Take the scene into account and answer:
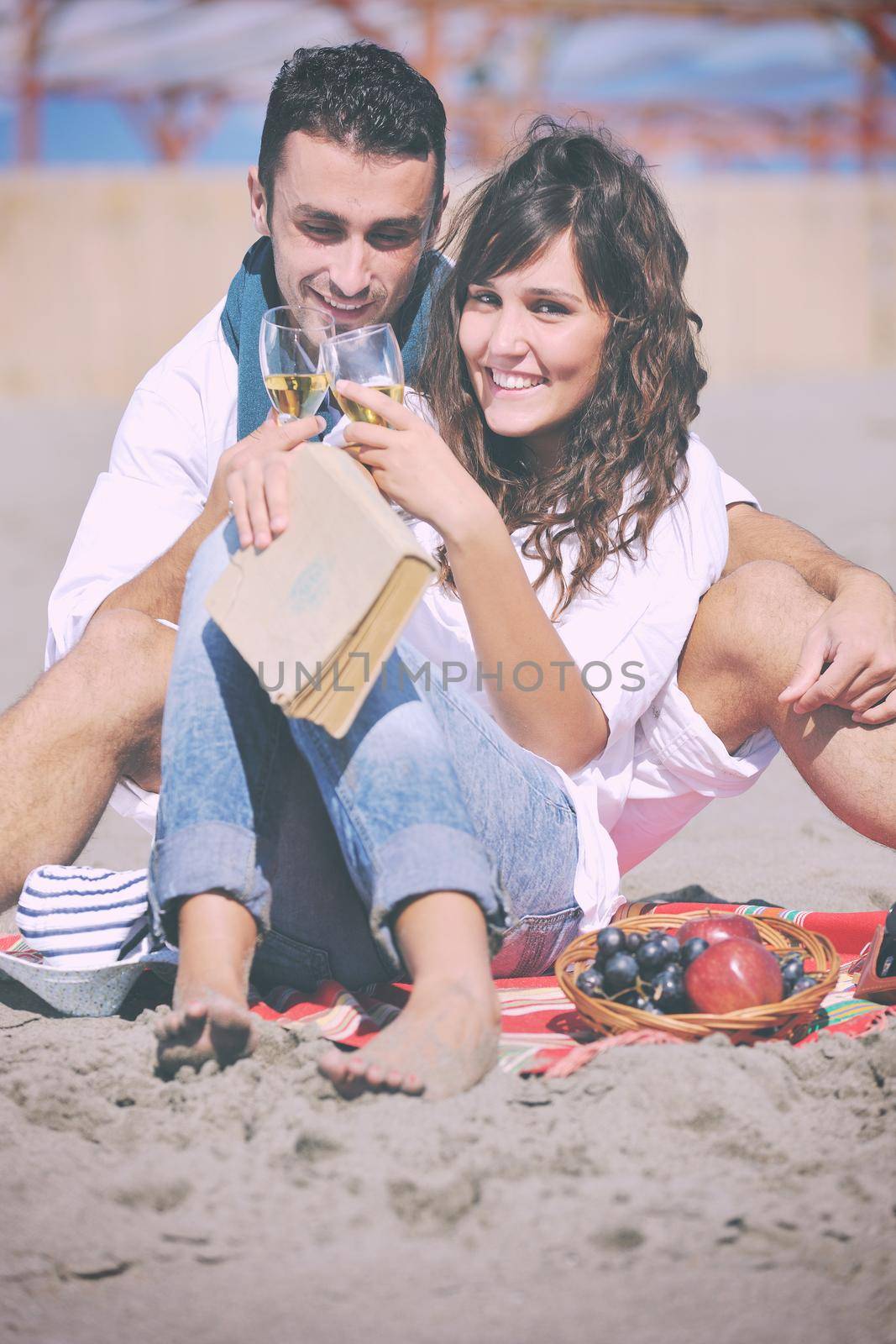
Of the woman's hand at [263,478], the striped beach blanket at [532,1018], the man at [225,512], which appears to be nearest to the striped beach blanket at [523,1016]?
the striped beach blanket at [532,1018]

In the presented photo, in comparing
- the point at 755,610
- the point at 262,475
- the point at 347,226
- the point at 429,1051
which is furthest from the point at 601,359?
the point at 429,1051

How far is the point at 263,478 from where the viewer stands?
222cm

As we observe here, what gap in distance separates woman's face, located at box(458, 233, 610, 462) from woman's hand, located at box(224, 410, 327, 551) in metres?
0.57

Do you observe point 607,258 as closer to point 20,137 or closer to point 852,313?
point 852,313

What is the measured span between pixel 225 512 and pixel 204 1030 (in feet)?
3.31

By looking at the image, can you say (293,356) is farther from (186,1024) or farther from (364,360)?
(186,1024)

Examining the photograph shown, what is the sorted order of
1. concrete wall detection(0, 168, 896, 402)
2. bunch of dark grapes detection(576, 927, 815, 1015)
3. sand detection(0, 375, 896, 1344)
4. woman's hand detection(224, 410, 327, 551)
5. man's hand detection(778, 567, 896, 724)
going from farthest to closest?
concrete wall detection(0, 168, 896, 402) → man's hand detection(778, 567, 896, 724) → bunch of dark grapes detection(576, 927, 815, 1015) → woman's hand detection(224, 410, 327, 551) → sand detection(0, 375, 896, 1344)

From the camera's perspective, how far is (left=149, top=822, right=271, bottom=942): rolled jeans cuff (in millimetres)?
2135

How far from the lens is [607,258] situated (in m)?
2.85

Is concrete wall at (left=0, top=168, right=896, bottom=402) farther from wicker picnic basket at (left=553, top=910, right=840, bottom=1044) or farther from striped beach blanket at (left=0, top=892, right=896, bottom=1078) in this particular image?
wicker picnic basket at (left=553, top=910, right=840, bottom=1044)

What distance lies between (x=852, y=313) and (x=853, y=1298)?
46.3ft

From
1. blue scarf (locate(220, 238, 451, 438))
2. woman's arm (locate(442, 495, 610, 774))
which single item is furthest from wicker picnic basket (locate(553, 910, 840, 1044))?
blue scarf (locate(220, 238, 451, 438))

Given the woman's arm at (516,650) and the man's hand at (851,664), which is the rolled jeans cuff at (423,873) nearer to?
the woman's arm at (516,650)

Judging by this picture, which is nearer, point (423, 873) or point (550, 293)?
point (423, 873)
